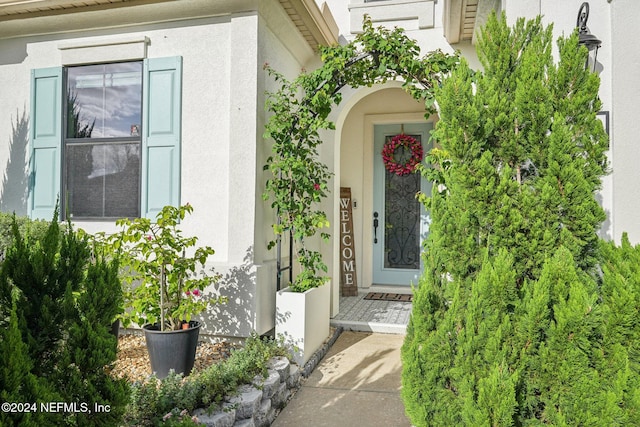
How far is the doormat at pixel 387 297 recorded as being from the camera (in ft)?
20.3

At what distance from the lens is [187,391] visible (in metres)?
2.54

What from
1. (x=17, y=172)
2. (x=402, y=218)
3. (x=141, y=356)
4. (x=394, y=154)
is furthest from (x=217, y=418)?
(x=394, y=154)

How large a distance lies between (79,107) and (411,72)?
11.6 feet

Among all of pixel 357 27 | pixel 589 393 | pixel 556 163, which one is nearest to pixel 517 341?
pixel 589 393

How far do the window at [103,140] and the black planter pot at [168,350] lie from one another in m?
1.62

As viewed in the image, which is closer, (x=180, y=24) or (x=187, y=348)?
(x=187, y=348)

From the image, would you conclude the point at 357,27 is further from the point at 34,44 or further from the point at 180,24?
the point at 34,44

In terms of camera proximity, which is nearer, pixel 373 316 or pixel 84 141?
pixel 84 141

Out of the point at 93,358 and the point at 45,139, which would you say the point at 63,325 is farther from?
the point at 45,139

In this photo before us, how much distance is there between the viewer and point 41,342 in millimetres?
1411

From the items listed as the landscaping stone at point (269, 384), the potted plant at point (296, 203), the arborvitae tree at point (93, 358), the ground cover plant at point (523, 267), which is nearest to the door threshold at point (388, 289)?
the potted plant at point (296, 203)

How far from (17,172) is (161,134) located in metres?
1.90

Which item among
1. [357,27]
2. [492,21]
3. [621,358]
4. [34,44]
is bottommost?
[621,358]

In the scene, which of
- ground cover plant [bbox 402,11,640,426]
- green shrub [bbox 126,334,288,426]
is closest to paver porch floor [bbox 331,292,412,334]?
green shrub [bbox 126,334,288,426]
